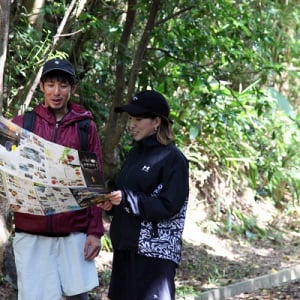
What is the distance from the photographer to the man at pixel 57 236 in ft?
11.9

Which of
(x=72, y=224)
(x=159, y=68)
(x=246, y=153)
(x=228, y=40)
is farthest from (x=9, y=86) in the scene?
(x=246, y=153)

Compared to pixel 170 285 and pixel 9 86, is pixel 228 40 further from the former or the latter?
pixel 170 285

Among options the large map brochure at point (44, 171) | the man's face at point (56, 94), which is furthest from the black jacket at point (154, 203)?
the man's face at point (56, 94)

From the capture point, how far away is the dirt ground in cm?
709

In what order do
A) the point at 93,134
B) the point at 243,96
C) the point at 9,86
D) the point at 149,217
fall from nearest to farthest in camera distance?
the point at 149,217 < the point at 93,134 < the point at 9,86 < the point at 243,96

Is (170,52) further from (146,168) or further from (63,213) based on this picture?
(63,213)

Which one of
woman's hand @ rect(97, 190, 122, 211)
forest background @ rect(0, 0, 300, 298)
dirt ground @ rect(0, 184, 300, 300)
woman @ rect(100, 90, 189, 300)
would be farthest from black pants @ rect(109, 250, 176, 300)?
dirt ground @ rect(0, 184, 300, 300)

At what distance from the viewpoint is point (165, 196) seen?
3.51 metres

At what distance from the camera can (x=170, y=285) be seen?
3643 millimetres

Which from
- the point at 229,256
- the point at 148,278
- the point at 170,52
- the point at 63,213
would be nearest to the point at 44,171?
the point at 63,213

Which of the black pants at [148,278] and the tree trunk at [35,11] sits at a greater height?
the tree trunk at [35,11]

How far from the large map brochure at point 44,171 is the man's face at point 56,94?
1.35 feet

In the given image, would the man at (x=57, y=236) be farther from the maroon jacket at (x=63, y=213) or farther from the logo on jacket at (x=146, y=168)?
the logo on jacket at (x=146, y=168)

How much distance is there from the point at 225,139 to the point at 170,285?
762 cm
